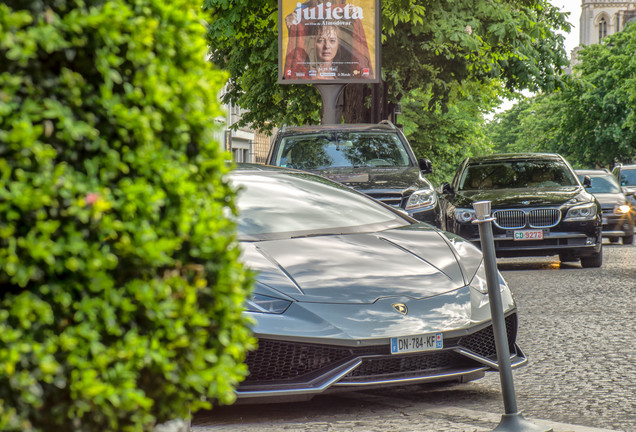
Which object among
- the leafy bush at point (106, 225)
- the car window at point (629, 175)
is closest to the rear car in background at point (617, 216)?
the car window at point (629, 175)

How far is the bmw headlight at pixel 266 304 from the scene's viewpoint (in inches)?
201

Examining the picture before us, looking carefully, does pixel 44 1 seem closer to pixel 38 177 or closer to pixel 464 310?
pixel 38 177

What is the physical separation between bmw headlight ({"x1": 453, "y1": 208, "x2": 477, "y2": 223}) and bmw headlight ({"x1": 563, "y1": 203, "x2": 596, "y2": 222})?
1.20 metres

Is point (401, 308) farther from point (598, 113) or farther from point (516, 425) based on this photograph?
point (598, 113)

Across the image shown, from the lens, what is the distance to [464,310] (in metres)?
5.50

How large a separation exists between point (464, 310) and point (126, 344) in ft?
11.2

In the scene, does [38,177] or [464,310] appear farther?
[464,310]

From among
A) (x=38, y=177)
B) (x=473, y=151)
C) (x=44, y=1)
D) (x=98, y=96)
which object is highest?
(x=44, y=1)

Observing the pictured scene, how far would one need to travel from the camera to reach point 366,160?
510 inches

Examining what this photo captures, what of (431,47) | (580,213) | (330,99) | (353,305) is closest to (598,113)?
(431,47)

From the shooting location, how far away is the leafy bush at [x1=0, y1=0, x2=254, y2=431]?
2.19 metres

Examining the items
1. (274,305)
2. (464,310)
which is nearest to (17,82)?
(274,305)

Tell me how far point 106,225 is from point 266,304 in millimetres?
2926

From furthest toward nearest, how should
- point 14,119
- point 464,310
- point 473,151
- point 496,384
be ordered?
point 473,151 → point 496,384 → point 464,310 → point 14,119
